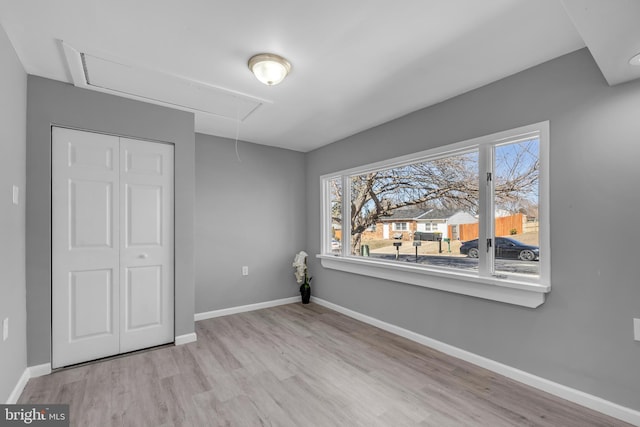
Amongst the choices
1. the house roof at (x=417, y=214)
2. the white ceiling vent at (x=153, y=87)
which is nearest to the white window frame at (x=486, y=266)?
the house roof at (x=417, y=214)

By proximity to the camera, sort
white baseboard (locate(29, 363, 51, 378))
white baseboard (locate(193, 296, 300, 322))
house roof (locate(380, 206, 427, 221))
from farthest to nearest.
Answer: white baseboard (locate(193, 296, 300, 322)), house roof (locate(380, 206, 427, 221)), white baseboard (locate(29, 363, 51, 378))

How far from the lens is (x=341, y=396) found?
2084mm

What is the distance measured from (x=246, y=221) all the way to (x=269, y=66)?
2468 mm

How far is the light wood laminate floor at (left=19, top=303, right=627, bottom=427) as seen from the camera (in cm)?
184

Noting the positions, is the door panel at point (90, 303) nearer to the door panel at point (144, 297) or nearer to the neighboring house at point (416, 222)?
the door panel at point (144, 297)

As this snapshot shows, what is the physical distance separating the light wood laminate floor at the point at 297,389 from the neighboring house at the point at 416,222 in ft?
3.85

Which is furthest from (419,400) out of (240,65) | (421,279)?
(240,65)

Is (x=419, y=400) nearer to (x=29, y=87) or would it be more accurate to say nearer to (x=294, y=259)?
(x=294, y=259)

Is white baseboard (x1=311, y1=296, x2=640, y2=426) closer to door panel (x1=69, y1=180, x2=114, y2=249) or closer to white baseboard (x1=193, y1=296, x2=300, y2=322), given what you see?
white baseboard (x1=193, y1=296, x2=300, y2=322)

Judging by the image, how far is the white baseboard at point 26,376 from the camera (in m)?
1.96

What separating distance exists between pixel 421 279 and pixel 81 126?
3450 millimetres

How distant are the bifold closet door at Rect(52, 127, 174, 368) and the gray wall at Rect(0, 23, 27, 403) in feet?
0.81

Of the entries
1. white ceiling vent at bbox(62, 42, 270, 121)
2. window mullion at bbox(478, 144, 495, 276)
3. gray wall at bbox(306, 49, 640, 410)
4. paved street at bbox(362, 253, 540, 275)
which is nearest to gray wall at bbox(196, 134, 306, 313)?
white ceiling vent at bbox(62, 42, 270, 121)

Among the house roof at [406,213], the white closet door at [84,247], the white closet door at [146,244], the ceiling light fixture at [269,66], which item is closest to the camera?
the ceiling light fixture at [269,66]
